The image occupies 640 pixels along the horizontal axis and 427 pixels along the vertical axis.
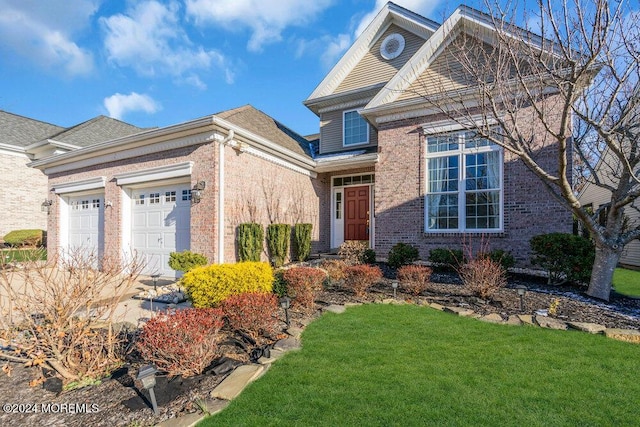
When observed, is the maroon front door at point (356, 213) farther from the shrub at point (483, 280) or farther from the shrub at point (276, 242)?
Result: the shrub at point (483, 280)

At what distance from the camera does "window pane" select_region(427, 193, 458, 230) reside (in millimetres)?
8641

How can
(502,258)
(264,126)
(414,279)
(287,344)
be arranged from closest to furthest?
(287,344) < (414,279) < (502,258) < (264,126)

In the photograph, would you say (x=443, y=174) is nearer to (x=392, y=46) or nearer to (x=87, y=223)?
(x=392, y=46)

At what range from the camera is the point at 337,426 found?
2.38 metres

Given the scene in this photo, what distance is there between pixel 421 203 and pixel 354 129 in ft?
15.9

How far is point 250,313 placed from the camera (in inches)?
155

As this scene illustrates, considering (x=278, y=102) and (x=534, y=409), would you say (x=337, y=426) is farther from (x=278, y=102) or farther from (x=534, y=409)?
(x=278, y=102)

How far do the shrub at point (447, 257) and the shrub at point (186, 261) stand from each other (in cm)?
574

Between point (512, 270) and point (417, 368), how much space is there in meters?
5.96

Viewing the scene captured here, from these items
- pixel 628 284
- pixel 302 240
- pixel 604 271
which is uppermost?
pixel 302 240

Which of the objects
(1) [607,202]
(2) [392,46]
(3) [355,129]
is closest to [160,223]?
(3) [355,129]

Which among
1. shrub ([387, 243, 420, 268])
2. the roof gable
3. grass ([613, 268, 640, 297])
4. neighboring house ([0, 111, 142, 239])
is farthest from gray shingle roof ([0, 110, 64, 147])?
grass ([613, 268, 640, 297])

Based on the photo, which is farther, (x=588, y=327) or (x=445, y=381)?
(x=588, y=327)

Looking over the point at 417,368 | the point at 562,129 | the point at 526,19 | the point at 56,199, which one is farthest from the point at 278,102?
the point at 417,368
